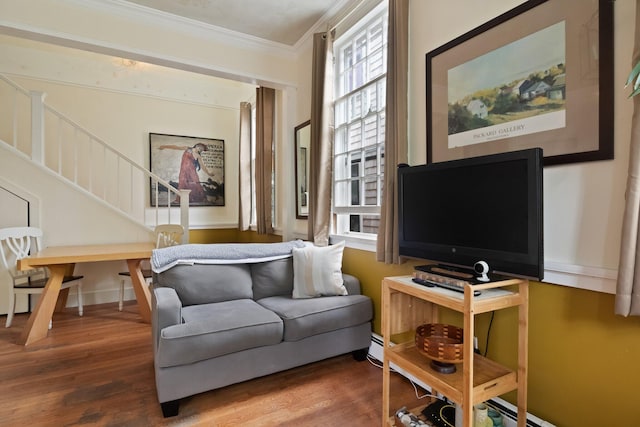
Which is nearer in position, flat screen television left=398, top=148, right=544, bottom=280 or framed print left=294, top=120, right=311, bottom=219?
flat screen television left=398, top=148, right=544, bottom=280

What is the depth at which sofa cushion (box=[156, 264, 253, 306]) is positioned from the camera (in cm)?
236

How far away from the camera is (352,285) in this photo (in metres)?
2.60

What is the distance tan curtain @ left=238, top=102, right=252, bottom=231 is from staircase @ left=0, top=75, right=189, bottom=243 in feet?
2.86

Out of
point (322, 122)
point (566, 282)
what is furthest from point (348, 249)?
point (566, 282)

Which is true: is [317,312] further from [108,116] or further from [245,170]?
[108,116]

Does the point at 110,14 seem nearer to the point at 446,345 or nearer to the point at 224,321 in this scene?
the point at 224,321

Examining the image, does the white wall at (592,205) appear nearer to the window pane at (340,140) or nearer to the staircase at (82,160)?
the window pane at (340,140)

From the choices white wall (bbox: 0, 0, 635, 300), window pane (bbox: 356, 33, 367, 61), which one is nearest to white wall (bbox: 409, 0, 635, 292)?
white wall (bbox: 0, 0, 635, 300)

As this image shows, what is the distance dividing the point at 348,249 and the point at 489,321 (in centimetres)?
132

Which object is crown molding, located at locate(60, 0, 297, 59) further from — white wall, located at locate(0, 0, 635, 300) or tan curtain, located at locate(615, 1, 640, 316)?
tan curtain, located at locate(615, 1, 640, 316)

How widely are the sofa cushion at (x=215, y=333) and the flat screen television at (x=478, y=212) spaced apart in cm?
100

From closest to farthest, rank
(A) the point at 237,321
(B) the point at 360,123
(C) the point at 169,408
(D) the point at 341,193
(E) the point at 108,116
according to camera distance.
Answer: (C) the point at 169,408, (A) the point at 237,321, (B) the point at 360,123, (D) the point at 341,193, (E) the point at 108,116

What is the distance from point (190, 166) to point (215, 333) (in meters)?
3.65

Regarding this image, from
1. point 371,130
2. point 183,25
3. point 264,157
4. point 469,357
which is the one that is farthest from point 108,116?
point 469,357
